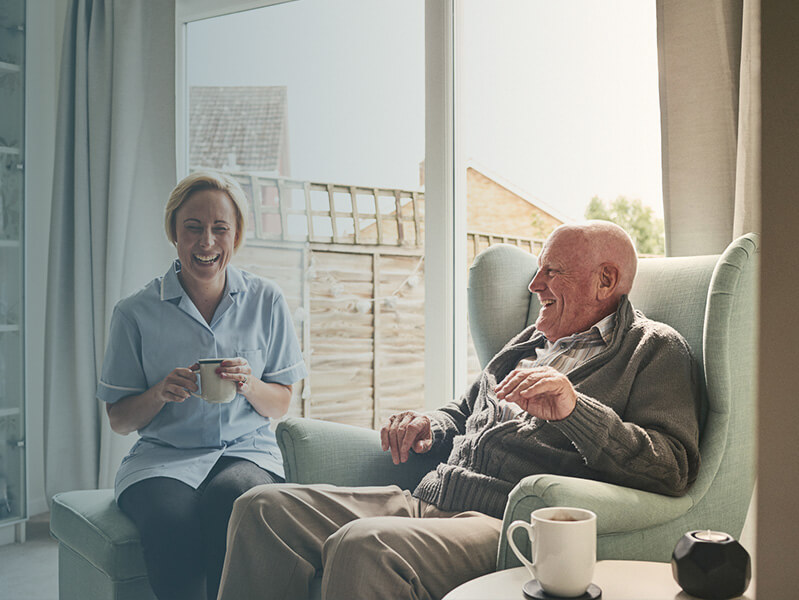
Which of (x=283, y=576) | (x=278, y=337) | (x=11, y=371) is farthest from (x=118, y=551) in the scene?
(x=11, y=371)

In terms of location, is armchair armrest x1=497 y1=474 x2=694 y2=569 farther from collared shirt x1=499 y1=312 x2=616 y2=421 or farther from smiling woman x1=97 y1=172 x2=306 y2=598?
smiling woman x1=97 y1=172 x2=306 y2=598

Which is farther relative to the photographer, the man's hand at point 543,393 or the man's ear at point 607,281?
the man's ear at point 607,281

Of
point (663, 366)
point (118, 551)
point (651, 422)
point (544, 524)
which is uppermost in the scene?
point (663, 366)

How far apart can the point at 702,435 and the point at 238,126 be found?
2.35 m

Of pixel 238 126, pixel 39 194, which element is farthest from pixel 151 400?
pixel 39 194

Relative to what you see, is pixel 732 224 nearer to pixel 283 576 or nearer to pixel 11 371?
pixel 283 576

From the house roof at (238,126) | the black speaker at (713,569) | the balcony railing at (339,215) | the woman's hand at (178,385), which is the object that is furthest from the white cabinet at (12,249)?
the black speaker at (713,569)

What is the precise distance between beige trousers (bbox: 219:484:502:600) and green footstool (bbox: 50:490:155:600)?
0.40m

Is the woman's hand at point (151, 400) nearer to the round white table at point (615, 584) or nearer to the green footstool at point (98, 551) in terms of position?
the green footstool at point (98, 551)

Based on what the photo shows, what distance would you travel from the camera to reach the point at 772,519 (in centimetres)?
25

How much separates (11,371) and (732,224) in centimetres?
274

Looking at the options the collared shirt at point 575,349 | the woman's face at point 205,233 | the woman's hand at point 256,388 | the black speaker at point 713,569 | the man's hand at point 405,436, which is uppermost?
the woman's face at point 205,233

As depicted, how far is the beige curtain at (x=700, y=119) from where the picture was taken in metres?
1.88

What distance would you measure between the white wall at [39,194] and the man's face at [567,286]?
256 centimetres
